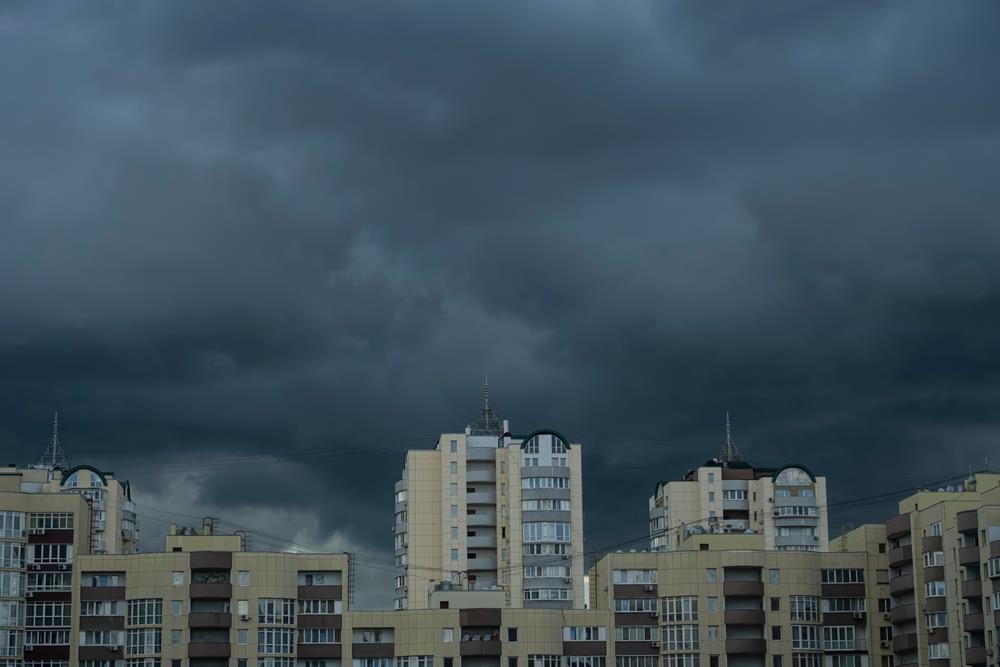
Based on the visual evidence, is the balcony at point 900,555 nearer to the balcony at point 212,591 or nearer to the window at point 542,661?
the window at point 542,661

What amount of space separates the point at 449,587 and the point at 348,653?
46.0 feet


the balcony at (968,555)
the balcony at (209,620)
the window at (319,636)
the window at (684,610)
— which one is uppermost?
the balcony at (968,555)

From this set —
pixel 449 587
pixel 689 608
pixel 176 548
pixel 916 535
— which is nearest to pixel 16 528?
pixel 176 548

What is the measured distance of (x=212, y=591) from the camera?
565 feet

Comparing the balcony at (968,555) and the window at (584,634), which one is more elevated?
the balcony at (968,555)

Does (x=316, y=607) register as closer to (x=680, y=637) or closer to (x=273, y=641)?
(x=273, y=641)

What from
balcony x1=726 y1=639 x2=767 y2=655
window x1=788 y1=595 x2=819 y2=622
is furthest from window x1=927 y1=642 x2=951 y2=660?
balcony x1=726 y1=639 x2=767 y2=655

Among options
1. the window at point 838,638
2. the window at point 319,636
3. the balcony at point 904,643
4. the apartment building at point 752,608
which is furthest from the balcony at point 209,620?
the balcony at point 904,643

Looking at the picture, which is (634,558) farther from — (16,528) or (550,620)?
(16,528)

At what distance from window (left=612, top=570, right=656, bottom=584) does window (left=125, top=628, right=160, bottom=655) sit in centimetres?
5082

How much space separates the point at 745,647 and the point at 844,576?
14106 millimetres

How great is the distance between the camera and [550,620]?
581 feet

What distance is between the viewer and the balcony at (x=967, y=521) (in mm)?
159000

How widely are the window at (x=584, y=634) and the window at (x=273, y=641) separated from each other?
30288 millimetres
